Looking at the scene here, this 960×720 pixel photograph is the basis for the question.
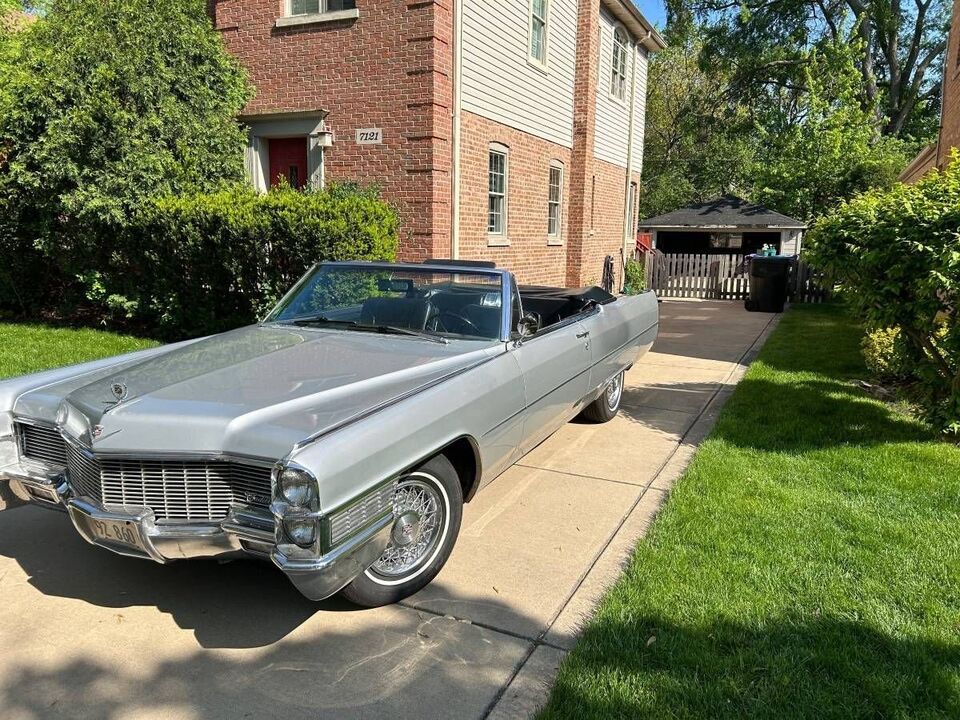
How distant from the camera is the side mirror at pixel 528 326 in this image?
4.41 metres

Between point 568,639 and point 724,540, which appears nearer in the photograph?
point 568,639

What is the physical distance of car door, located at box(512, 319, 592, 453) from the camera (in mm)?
4363

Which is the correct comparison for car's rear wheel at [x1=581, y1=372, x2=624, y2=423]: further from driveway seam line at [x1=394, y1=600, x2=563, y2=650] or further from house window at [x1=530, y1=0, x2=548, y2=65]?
house window at [x1=530, y1=0, x2=548, y2=65]

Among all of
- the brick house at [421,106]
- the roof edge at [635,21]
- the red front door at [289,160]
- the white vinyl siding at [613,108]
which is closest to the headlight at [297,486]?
the brick house at [421,106]

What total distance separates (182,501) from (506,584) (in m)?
1.58

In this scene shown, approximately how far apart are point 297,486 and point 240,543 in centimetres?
36

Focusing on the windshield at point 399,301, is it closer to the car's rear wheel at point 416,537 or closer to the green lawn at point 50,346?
the car's rear wheel at point 416,537

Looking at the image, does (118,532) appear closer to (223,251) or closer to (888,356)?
(223,251)

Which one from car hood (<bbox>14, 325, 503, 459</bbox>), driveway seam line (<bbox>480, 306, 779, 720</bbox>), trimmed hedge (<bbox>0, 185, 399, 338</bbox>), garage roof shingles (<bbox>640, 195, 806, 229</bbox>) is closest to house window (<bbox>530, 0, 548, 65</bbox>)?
trimmed hedge (<bbox>0, 185, 399, 338</bbox>)

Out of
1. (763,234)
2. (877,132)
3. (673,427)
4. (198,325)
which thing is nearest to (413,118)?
(198,325)

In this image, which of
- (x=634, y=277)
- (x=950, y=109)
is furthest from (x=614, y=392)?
(x=634, y=277)

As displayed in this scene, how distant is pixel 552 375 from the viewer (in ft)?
15.4

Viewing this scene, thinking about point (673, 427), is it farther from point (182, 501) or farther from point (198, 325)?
point (198, 325)

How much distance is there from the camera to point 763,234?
22.7 meters
